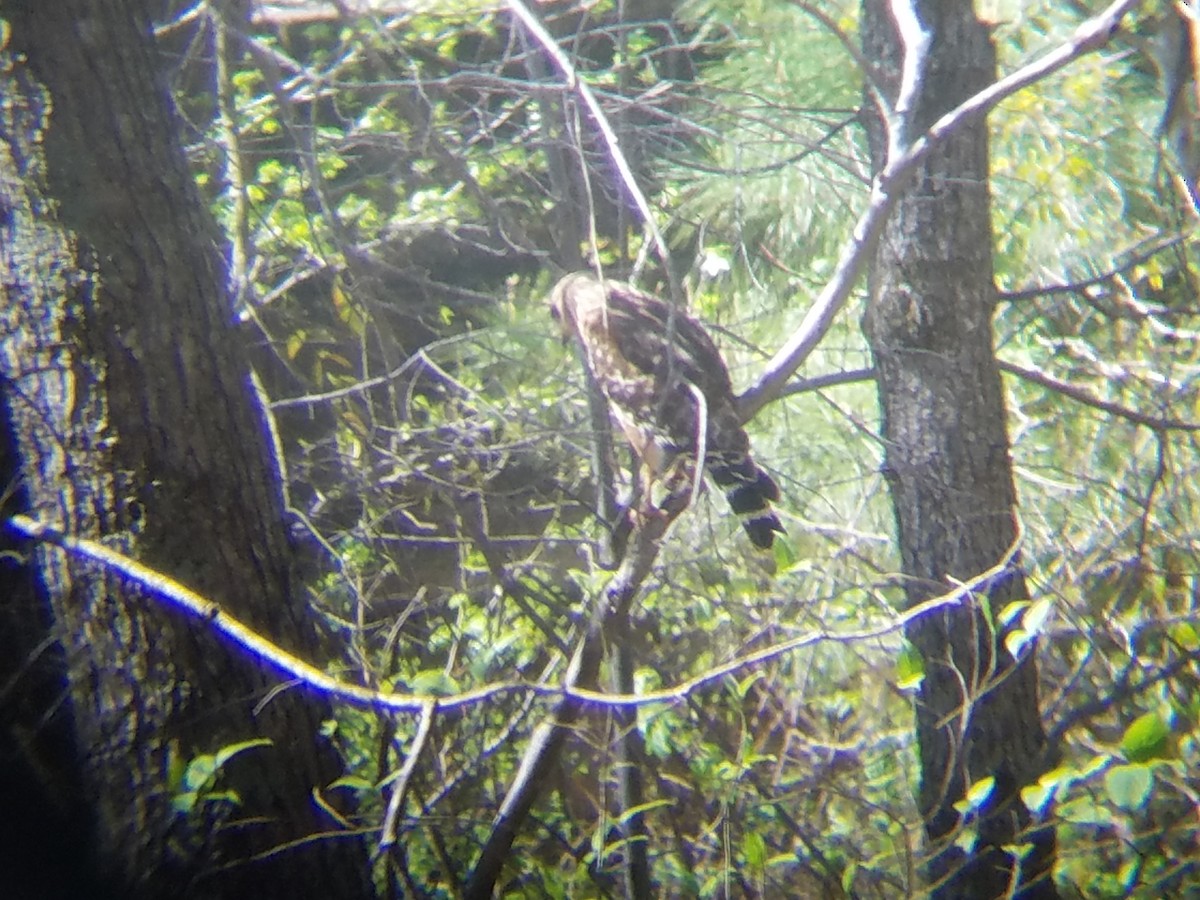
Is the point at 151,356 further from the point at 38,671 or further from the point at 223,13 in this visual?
the point at 223,13

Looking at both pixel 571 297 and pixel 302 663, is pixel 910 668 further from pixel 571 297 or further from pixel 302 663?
pixel 571 297

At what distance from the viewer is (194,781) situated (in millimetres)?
1879

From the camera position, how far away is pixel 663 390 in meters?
2.54

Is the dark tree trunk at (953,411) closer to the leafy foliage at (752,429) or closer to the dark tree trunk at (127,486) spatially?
the leafy foliage at (752,429)

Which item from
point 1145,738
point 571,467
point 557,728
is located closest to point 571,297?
point 571,467

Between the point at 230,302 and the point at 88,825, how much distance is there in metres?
1.20

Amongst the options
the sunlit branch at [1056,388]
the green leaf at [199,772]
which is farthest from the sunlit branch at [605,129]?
the green leaf at [199,772]

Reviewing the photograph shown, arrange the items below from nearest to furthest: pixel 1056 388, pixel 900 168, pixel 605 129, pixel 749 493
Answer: pixel 605 129 → pixel 900 168 → pixel 749 493 → pixel 1056 388

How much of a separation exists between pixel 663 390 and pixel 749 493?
491mm

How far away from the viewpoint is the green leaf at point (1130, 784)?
63.7 inches

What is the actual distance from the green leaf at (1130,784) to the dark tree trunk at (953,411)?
144 cm

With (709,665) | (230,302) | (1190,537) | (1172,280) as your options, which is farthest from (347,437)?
(1172,280)

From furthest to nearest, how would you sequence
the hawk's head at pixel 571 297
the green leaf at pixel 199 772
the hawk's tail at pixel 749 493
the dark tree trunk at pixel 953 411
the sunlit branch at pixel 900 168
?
the hawk's head at pixel 571 297 → the dark tree trunk at pixel 953 411 → the hawk's tail at pixel 749 493 → the sunlit branch at pixel 900 168 → the green leaf at pixel 199 772

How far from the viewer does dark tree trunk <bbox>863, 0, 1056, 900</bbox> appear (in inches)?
122
